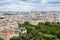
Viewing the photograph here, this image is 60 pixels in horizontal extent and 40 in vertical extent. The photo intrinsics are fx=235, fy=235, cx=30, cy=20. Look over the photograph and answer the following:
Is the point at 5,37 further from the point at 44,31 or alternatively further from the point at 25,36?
the point at 44,31

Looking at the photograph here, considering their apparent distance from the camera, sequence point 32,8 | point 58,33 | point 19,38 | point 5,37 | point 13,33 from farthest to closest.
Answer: point 32,8, point 58,33, point 13,33, point 5,37, point 19,38

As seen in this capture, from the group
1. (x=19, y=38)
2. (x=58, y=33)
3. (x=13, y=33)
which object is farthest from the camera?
(x=58, y=33)

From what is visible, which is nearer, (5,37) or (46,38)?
(5,37)

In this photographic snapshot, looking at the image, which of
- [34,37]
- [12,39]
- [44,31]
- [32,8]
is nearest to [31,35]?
[34,37]

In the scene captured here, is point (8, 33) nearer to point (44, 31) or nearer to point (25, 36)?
point (25, 36)

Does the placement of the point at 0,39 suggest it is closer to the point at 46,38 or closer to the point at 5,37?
the point at 5,37

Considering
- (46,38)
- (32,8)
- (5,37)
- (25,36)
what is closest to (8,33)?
(5,37)

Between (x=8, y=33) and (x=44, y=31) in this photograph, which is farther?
(x=44, y=31)

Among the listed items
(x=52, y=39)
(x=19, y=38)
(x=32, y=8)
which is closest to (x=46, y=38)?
(x=52, y=39)

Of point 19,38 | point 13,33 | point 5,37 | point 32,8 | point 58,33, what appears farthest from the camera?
point 32,8
